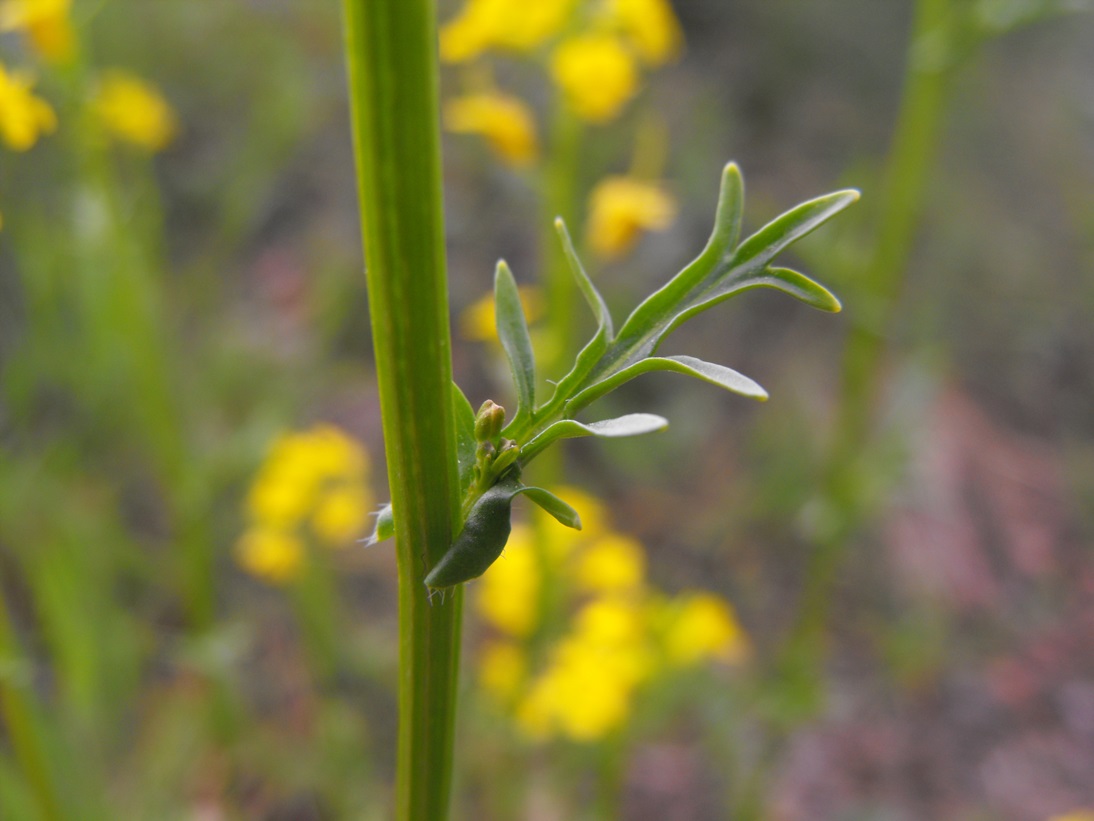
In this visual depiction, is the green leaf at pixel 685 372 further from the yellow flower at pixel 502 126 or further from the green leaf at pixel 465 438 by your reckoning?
the yellow flower at pixel 502 126

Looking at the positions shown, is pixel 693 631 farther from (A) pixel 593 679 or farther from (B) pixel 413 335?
(B) pixel 413 335

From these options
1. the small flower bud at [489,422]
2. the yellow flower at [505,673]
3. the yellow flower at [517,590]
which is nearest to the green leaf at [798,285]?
the small flower bud at [489,422]

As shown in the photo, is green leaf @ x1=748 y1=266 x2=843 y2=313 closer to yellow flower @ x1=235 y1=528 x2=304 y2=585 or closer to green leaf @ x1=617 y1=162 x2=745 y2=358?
green leaf @ x1=617 y1=162 x2=745 y2=358

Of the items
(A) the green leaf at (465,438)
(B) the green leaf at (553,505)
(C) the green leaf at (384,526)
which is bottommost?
(C) the green leaf at (384,526)

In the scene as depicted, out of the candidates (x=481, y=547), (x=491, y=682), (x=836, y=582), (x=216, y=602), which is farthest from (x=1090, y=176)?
(x=481, y=547)

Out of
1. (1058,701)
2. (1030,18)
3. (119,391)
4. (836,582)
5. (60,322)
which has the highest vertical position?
(1030,18)

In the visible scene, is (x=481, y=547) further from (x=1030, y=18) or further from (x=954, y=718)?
(x=954, y=718)
